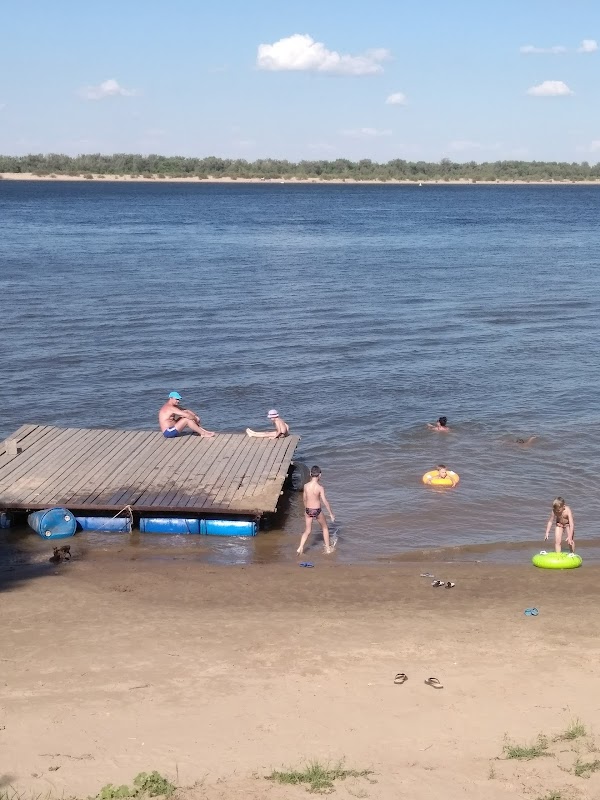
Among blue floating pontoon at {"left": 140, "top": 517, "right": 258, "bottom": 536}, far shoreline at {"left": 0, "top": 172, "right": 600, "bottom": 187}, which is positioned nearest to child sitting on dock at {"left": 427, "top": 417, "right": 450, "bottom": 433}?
blue floating pontoon at {"left": 140, "top": 517, "right": 258, "bottom": 536}

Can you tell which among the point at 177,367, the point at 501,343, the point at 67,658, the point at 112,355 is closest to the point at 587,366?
the point at 501,343

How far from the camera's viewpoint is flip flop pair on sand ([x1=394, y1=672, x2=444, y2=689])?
10.4 m

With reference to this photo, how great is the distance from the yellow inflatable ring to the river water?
0.58ft

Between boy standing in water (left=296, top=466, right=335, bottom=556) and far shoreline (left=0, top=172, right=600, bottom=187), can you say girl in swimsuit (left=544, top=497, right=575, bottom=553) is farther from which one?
far shoreline (left=0, top=172, right=600, bottom=187)

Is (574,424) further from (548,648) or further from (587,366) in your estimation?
(548,648)

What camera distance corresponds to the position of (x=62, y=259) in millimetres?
52656

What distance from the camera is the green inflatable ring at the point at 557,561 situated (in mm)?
14883

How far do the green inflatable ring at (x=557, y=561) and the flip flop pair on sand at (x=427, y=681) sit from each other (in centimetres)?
489

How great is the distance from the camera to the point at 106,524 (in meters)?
16.1

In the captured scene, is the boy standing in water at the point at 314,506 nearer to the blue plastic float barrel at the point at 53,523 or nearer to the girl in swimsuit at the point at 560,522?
the girl in swimsuit at the point at 560,522

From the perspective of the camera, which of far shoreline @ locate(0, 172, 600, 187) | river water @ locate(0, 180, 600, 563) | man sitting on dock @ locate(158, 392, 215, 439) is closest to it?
river water @ locate(0, 180, 600, 563)

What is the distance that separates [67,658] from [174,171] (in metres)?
193

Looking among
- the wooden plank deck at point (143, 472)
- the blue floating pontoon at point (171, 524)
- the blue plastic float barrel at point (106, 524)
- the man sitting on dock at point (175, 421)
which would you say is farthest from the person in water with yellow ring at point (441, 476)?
the blue plastic float barrel at point (106, 524)

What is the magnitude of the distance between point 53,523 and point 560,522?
8.00 metres
